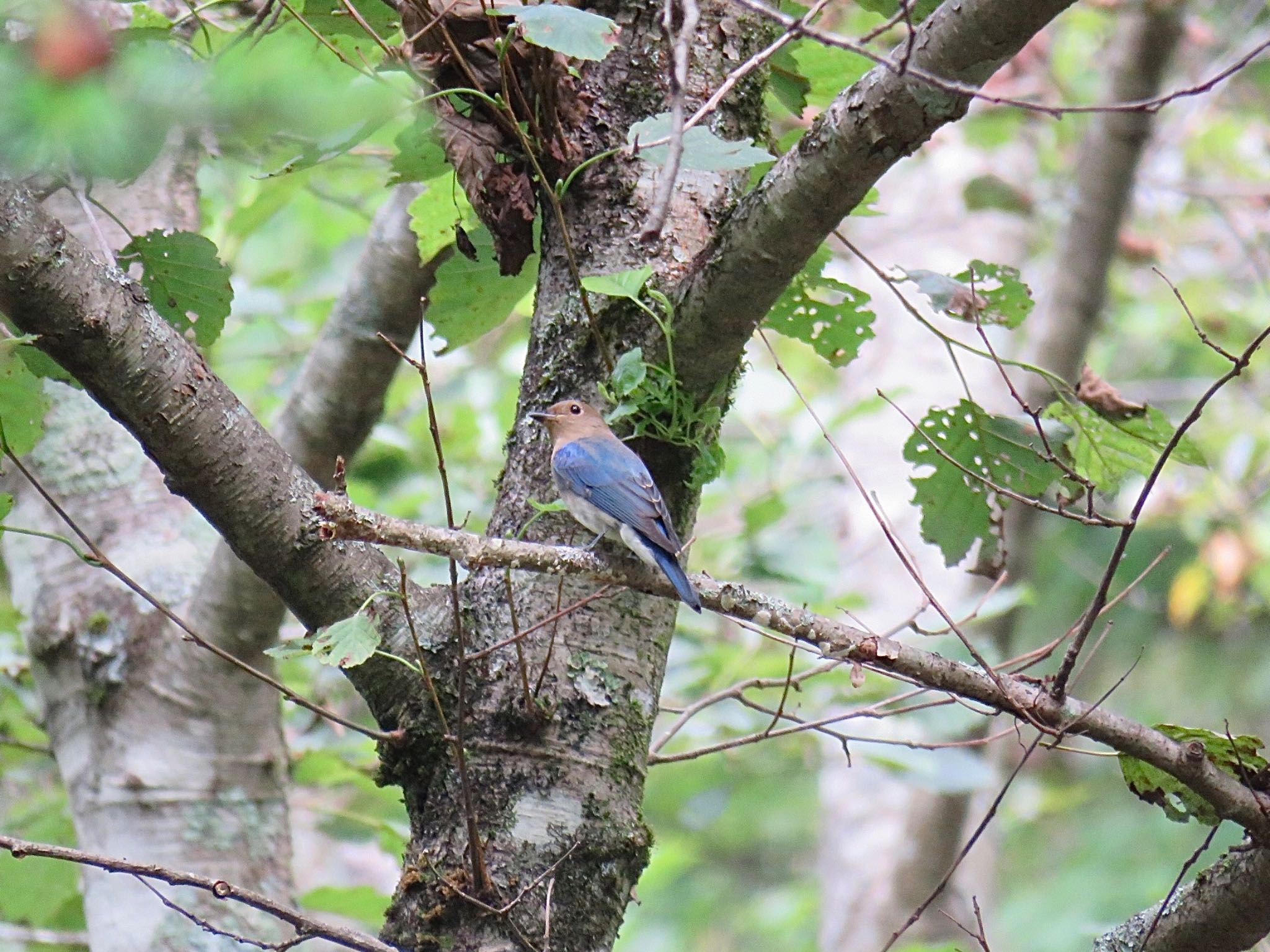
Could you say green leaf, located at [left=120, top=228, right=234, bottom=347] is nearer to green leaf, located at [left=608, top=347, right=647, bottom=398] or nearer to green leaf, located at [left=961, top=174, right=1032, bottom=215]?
green leaf, located at [left=608, top=347, right=647, bottom=398]

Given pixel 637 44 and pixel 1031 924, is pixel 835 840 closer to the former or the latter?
pixel 1031 924

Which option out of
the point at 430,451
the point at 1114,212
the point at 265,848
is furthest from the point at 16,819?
the point at 1114,212

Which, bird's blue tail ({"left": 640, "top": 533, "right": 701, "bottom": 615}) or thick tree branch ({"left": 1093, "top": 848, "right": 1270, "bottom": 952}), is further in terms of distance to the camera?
bird's blue tail ({"left": 640, "top": 533, "right": 701, "bottom": 615})

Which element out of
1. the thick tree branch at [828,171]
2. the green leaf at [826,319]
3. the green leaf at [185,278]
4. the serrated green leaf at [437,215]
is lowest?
the thick tree branch at [828,171]

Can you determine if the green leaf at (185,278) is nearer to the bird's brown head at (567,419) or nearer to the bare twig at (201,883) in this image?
the bird's brown head at (567,419)

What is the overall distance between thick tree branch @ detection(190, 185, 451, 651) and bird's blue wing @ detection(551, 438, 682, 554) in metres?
1.05

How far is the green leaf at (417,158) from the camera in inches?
101

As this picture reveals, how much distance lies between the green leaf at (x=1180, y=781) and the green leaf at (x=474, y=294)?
165cm

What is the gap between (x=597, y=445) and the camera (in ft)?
8.40

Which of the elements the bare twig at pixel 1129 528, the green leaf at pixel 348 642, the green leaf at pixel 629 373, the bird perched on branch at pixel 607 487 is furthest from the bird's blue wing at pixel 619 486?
the bare twig at pixel 1129 528

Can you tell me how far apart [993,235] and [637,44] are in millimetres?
5805

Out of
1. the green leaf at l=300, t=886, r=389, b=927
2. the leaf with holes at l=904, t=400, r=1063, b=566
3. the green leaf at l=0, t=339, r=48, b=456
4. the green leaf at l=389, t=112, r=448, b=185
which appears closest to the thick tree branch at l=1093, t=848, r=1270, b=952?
the leaf with holes at l=904, t=400, r=1063, b=566

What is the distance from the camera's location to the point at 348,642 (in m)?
2.03

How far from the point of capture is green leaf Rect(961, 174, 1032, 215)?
628 centimetres
